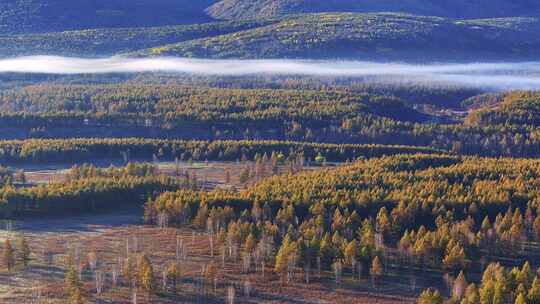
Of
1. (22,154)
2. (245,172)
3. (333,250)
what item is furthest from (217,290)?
(22,154)

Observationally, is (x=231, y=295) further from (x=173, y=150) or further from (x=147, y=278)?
(x=173, y=150)

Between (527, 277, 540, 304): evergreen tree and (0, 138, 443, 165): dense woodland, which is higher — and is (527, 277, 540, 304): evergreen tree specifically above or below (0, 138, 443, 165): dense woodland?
below

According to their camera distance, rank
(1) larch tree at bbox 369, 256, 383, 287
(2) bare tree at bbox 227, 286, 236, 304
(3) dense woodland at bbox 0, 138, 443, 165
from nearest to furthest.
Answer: (2) bare tree at bbox 227, 286, 236, 304 → (1) larch tree at bbox 369, 256, 383, 287 → (3) dense woodland at bbox 0, 138, 443, 165

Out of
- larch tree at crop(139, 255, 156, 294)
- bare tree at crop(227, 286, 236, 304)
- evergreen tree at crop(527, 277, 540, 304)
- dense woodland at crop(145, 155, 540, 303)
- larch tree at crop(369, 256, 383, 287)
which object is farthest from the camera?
dense woodland at crop(145, 155, 540, 303)

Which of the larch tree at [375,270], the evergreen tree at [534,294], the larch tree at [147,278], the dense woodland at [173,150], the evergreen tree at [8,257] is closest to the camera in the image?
the evergreen tree at [534,294]

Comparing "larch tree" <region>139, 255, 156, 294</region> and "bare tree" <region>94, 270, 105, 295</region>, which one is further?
"bare tree" <region>94, 270, 105, 295</region>

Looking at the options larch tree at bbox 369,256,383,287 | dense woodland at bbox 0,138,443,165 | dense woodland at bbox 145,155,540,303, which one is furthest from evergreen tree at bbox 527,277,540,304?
dense woodland at bbox 0,138,443,165

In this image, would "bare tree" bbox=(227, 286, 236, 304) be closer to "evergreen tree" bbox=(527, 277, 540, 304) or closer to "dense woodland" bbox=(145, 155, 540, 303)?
"dense woodland" bbox=(145, 155, 540, 303)

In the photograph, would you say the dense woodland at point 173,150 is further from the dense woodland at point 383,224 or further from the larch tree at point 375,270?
the larch tree at point 375,270

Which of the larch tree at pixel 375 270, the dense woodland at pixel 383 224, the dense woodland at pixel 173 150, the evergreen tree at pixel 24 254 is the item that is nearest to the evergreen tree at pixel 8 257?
the evergreen tree at pixel 24 254

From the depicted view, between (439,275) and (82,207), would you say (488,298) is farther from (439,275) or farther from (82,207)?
(82,207)

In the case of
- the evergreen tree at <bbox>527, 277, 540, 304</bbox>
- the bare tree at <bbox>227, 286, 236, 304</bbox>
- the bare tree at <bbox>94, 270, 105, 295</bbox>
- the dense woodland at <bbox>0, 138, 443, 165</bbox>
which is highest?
the dense woodland at <bbox>0, 138, 443, 165</bbox>
